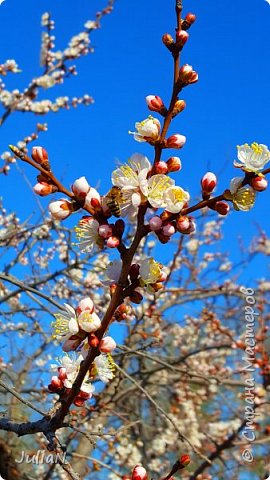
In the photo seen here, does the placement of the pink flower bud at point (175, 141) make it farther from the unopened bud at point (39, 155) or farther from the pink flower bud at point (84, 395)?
the pink flower bud at point (84, 395)

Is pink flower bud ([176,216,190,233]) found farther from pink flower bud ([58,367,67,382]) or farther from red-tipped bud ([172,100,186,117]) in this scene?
pink flower bud ([58,367,67,382])

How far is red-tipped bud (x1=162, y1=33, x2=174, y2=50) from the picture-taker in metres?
0.80

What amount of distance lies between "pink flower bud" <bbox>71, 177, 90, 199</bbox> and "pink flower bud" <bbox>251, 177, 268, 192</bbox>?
268 millimetres

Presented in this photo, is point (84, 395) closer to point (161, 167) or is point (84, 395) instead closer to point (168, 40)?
point (161, 167)

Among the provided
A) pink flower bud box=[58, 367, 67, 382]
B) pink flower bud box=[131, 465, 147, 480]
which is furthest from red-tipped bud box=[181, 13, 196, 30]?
pink flower bud box=[131, 465, 147, 480]

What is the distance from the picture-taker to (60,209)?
0.79m

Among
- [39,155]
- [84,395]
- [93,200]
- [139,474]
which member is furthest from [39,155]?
[139,474]

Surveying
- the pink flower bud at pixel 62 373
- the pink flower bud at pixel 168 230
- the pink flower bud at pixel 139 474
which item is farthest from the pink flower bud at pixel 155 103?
the pink flower bud at pixel 139 474

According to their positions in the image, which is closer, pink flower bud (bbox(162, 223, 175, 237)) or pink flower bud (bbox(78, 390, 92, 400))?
pink flower bud (bbox(162, 223, 175, 237))

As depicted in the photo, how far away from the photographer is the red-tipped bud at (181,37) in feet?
2.60

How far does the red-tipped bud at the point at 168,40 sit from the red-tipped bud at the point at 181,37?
10 mm

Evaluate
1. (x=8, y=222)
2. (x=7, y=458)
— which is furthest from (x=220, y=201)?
(x=8, y=222)

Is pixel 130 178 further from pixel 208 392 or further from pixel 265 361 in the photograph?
pixel 208 392

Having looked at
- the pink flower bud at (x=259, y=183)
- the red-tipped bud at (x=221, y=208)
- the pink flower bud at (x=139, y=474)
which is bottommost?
the pink flower bud at (x=139, y=474)
